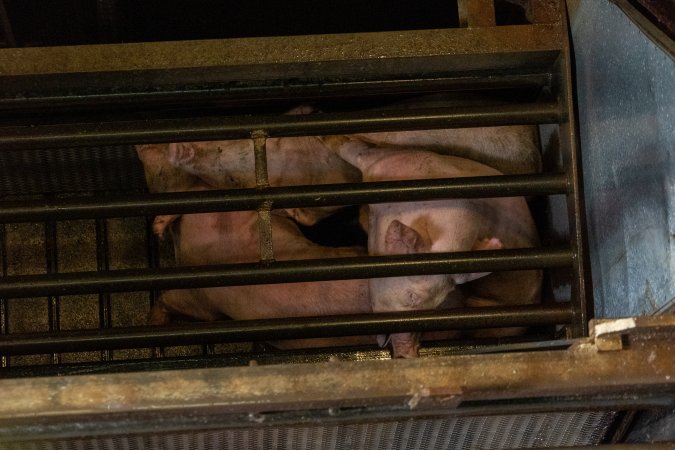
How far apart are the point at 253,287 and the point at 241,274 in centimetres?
34

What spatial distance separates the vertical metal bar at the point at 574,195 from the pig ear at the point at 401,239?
0.37 m

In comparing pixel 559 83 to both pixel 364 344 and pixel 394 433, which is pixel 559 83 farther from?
pixel 394 433

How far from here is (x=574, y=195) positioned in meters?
2.05

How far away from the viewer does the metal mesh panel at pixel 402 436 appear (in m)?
1.47

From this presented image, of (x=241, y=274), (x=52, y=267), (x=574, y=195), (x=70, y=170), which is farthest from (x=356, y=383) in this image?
(x=52, y=267)

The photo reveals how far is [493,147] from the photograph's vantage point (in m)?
2.29

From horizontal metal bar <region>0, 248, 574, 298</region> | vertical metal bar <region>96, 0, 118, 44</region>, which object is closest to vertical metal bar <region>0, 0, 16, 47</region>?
vertical metal bar <region>96, 0, 118, 44</region>

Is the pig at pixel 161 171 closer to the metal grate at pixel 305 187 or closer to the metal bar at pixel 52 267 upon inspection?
the metal grate at pixel 305 187

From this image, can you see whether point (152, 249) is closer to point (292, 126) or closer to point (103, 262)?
point (103, 262)

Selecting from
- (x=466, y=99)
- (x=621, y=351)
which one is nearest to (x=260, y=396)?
(x=621, y=351)

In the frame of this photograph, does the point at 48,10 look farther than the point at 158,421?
Yes

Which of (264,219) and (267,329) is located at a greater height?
(264,219)

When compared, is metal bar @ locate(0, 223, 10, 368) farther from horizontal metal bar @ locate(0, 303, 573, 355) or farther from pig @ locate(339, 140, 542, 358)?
pig @ locate(339, 140, 542, 358)

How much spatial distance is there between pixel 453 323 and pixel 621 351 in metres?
0.71
